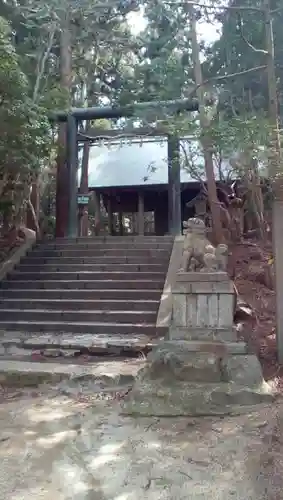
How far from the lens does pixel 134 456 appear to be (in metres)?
3.51

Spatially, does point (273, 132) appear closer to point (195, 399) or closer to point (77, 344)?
point (195, 399)

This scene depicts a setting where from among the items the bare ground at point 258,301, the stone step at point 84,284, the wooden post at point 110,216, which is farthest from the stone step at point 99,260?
the wooden post at point 110,216

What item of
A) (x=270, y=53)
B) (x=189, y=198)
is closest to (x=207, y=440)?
(x=270, y=53)

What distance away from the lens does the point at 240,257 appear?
35.3 feet

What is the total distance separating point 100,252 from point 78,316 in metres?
2.64

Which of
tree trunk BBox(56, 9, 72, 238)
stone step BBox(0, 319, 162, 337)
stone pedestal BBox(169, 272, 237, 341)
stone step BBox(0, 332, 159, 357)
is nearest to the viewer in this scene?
stone pedestal BBox(169, 272, 237, 341)

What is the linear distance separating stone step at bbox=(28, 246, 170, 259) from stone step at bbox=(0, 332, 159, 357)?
3157mm

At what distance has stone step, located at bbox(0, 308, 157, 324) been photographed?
7.94 metres

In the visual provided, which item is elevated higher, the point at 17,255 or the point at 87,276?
the point at 17,255

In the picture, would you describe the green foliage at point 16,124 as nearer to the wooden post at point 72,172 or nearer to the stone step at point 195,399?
the wooden post at point 72,172

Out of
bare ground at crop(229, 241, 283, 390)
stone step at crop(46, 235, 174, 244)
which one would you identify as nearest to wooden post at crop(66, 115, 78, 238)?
stone step at crop(46, 235, 174, 244)

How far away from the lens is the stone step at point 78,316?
313 inches

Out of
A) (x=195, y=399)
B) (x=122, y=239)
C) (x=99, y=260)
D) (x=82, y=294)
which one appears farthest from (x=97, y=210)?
(x=195, y=399)

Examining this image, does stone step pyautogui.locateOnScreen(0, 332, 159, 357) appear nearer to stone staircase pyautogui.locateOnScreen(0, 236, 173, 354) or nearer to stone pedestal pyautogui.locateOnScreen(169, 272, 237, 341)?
stone staircase pyautogui.locateOnScreen(0, 236, 173, 354)
